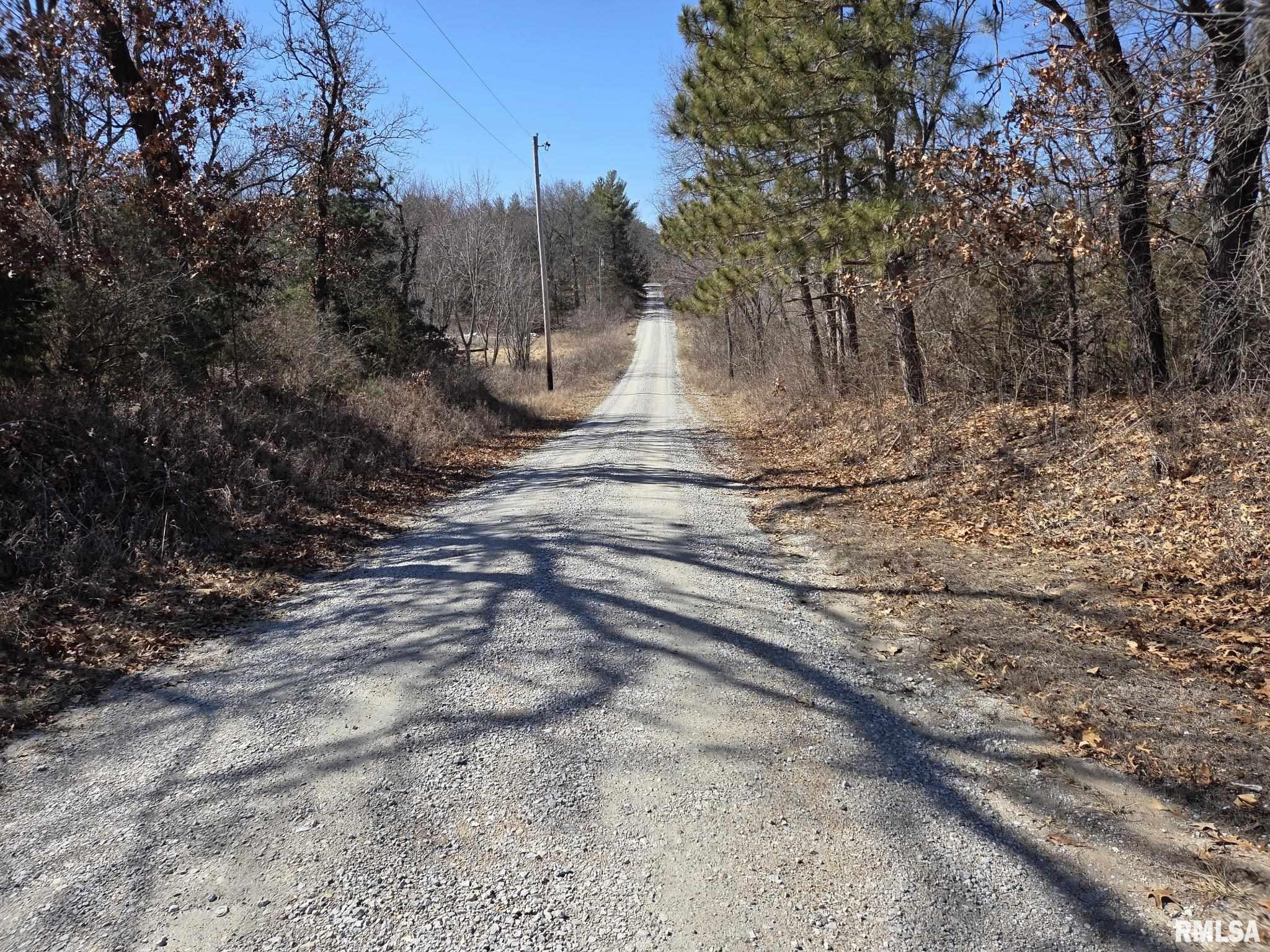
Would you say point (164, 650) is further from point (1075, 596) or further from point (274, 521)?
point (1075, 596)

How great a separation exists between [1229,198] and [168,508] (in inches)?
458

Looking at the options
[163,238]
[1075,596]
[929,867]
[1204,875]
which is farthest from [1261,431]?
[163,238]

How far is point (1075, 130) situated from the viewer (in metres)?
7.86

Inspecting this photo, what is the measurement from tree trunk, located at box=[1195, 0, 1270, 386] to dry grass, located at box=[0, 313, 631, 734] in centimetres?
966

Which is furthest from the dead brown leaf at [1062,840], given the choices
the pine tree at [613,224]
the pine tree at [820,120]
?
the pine tree at [613,224]

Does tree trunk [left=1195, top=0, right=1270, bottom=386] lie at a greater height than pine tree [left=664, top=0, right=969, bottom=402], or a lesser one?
lesser

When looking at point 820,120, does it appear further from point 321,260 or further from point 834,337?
point 321,260

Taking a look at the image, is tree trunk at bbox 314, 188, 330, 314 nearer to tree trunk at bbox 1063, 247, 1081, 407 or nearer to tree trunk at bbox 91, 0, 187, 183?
tree trunk at bbox 91, 0, 187, 183

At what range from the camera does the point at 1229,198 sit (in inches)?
315

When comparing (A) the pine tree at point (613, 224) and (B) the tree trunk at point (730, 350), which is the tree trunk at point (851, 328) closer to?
(B) the tree trunk at point (730, 350)

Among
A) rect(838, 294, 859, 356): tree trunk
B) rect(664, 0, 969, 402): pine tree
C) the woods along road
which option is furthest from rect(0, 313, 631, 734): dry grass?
rect(838, 294, 859, 356): tree trunk

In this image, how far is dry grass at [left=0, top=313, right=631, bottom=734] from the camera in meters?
5.35

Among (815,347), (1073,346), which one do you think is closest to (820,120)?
(1073,346)

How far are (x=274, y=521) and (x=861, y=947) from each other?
25.9 ft
